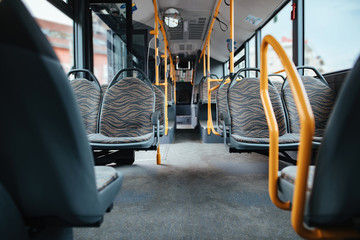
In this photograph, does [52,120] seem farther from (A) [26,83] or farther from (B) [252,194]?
(B) [252,194]

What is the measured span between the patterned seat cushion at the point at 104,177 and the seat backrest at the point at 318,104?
7.08ft

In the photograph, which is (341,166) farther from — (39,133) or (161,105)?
(161,105)

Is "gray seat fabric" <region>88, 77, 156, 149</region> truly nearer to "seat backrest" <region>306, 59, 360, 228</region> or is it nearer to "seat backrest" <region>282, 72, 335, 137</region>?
"seat backrest" <region>282, 72, 335, 137</region>

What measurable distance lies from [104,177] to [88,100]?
202 cm

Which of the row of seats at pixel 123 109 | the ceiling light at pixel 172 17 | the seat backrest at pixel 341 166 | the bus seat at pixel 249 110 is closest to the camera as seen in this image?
the seat backrest at pixel 341 166

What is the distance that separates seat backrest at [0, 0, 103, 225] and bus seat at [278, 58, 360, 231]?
0.61 metres

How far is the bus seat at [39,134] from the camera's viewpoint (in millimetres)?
474

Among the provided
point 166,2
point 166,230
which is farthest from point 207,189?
point 166,2

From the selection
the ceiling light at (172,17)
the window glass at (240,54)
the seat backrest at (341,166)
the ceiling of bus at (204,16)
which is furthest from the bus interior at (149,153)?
the window glass at (240,54)

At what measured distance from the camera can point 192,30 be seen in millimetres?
7465

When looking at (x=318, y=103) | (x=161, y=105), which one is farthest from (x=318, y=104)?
(x=161, y=105)

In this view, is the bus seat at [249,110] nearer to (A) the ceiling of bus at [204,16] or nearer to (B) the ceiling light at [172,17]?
(A) the ceiling of bus at [204,16]

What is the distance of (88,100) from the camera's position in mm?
2570

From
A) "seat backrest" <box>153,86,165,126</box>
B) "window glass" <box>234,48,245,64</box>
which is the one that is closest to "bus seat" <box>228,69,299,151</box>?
"seat backrest" <box>153,86,165,126</box>
